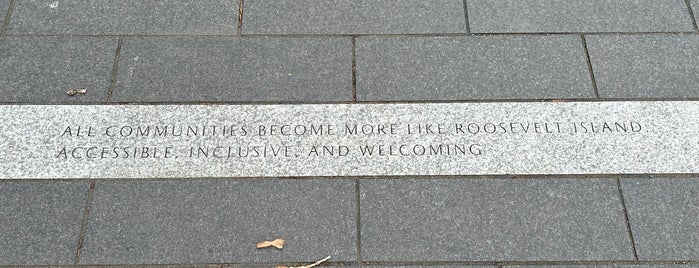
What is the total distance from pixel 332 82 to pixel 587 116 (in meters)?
1.60

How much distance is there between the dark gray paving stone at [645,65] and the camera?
3934 mm

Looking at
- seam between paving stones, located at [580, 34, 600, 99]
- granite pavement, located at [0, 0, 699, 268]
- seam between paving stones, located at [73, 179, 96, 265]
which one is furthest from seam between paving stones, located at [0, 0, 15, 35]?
seam between paving stones, located at [580, 34, 600, 99]

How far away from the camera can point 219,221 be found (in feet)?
11.3

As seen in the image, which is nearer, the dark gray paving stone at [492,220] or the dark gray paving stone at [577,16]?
the dark gray paving stone at [492,220]

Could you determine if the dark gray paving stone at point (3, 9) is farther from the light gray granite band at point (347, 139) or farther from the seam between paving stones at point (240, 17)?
the seam between paving stones at point (240, 17)

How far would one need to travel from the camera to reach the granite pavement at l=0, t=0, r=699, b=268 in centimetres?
338

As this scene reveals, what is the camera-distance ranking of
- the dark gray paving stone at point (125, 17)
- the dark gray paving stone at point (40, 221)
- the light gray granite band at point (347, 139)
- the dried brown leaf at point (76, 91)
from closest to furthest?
the dark gray paving stone at point (40, 221) < the light gray granite band at point (347, 139) < the dried brown leaf at point (76, 91) < the dark gray paving stone at point (125, 17)

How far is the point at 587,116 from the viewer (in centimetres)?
382

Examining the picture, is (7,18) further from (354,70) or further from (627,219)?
(627,219)

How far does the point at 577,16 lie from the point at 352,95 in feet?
5.53

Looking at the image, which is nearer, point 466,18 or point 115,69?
point 115,69

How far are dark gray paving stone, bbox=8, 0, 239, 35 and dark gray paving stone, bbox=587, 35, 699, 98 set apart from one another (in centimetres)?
246

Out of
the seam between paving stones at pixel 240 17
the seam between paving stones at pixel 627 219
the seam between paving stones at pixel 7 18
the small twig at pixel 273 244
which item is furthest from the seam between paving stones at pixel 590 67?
the seam between paving stones at pixel 7 18

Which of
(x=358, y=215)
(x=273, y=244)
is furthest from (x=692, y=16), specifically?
(x=273, y=244)
